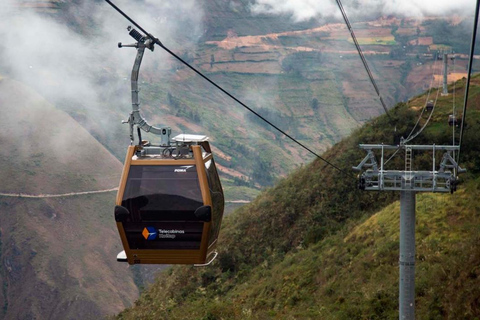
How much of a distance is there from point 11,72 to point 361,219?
167195 mm

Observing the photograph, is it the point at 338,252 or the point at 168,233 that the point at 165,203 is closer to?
the point at 168,233

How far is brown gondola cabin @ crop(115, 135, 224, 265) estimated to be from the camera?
1474 centimetres

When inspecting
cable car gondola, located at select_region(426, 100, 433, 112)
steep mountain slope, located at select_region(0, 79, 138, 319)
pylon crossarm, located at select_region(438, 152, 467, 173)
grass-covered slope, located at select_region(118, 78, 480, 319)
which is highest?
pylon crossarm, located at select_region(438, 152, 467, 173)

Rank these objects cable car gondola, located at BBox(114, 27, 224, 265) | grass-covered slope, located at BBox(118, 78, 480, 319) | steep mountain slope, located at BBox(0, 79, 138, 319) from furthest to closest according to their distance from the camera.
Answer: steep mountain slope, located at BBox(0, 79, 138, 319), grass-covered slope, located at BBox(118, 78, 480, 319), cable car gondola, located at BBox(114, 27, 224, 265)

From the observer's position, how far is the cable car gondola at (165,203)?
14.7 metres

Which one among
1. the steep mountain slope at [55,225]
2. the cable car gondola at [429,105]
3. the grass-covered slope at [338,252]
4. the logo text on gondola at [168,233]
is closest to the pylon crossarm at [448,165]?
the grass-covered slope at [338,252]

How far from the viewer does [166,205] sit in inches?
582

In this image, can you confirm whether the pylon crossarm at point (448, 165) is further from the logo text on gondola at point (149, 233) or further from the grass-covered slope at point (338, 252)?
the logo text on gondola at point (149, 233)

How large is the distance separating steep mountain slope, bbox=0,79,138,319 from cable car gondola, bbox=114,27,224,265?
3482 inches

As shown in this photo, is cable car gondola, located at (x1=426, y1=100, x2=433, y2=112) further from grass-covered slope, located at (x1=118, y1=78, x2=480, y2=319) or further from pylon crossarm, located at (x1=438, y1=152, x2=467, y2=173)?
pylon crossarm, located at (x1=438, y1=152, x2=467, y2=173)

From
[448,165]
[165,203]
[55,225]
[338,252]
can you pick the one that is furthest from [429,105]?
[55,225]

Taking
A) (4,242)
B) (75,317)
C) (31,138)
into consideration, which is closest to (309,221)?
(75,317)

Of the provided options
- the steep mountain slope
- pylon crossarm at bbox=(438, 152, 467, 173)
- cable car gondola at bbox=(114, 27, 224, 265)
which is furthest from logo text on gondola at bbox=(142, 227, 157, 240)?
the steep mountain slope

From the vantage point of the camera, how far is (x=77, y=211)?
13288cm
